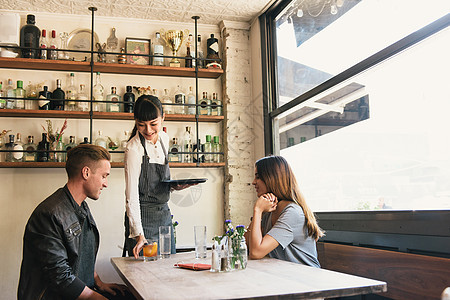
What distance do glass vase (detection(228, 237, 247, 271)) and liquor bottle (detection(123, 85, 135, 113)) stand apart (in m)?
2.49

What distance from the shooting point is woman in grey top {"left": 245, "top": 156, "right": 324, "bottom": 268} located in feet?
6.40

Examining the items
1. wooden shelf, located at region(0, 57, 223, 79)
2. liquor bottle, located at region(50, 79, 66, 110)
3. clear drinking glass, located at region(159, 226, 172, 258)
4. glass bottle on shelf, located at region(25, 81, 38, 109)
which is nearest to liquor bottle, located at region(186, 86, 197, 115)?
wooden shelf, located at region(0, 57, 223, 79)

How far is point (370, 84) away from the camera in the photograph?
8.74 ft

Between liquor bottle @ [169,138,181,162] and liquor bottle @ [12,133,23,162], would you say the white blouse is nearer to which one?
liquor bottle @ [169,138,181,162]

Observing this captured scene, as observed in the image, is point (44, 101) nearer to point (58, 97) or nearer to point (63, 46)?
point (58, 97)

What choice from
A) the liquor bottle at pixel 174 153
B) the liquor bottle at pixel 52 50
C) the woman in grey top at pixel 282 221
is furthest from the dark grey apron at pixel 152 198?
the liquor bottle at pixel 52 50

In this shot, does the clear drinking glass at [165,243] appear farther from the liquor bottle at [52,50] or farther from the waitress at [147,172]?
the liquor bottle at [52,50]

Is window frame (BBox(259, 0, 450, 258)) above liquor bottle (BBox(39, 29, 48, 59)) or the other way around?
the other way around

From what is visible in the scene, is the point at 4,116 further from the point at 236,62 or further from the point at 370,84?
the point at 370,84

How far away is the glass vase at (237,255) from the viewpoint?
5.54 feet

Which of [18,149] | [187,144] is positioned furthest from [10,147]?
[187,144]

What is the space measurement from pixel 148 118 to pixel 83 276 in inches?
37.0

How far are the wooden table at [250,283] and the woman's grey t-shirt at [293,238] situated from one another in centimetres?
17

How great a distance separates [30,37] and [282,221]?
2.92 m
